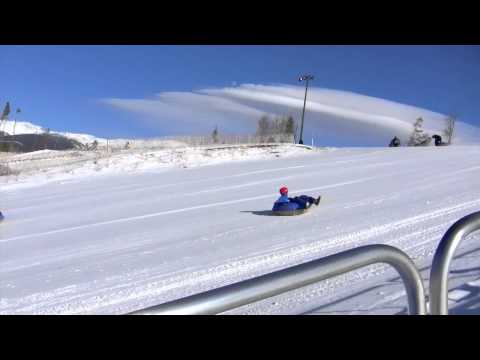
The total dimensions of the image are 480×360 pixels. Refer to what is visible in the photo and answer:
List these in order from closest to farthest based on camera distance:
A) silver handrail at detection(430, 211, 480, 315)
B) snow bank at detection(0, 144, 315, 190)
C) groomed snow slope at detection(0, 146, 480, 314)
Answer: silver handrail at detection(430, 211, 480, 315) → groomed snow slope at detection(0, 146, 480, 314) → snow bank at detection(0, 144, 315, 190)

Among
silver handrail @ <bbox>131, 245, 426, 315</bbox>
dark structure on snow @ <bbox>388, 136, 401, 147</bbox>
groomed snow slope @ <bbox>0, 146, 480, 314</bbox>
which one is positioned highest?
dark structure on snow @ <bbox>388, 136, 401, 147</bbox>

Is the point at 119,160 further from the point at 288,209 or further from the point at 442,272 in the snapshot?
the point at 442,272

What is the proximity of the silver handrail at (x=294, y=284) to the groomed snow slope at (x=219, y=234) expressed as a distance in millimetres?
169

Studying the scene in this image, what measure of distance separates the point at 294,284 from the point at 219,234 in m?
8.36

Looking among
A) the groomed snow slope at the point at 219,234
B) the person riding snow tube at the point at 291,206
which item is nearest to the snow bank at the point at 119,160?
the groomed snow slope at the point at 219,234

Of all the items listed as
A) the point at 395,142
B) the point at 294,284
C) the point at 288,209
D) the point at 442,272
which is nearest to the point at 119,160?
the point at 288,209

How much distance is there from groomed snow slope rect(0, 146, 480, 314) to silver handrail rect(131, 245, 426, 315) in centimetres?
17

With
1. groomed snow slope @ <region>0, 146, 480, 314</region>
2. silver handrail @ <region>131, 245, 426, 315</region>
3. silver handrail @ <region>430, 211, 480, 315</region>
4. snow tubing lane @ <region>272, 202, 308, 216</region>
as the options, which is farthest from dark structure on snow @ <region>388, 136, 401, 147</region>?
silver handrail @ <region>131, 245, 426, 315</region>

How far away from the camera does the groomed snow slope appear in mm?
5992

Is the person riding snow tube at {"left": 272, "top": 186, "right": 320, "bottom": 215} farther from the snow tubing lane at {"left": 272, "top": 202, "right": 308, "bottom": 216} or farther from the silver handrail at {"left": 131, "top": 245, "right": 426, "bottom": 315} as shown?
the silver handrail at {"left": 131, "top": 245, "right": 426, "bottom": 315}

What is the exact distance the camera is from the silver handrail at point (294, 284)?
59.6 inches
